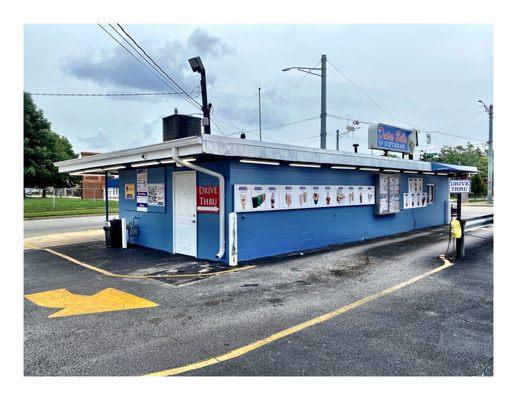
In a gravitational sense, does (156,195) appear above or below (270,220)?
above

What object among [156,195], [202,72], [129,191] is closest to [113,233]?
[129,191]

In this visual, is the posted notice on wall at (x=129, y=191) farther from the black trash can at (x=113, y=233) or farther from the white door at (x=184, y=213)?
the white door at (x=184, y=213)

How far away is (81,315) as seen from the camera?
5309 millimetres

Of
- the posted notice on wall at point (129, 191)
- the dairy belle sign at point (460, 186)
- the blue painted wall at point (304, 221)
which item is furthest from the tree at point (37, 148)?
the dairy belle sign at point (460, 186)

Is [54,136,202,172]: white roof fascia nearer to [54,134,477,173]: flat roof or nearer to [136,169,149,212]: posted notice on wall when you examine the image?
[54,134,477,173]: flat roof

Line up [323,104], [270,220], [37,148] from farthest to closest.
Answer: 1. [37,148]
2. [323,104]
3. [270,220]

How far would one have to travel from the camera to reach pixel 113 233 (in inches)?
444

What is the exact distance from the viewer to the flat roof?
7.17 metres

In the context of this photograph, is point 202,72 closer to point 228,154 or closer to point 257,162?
point 257,162

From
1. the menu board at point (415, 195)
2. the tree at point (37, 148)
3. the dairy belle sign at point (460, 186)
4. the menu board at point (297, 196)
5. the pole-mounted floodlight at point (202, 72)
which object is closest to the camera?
the menu board at point (297, 196)

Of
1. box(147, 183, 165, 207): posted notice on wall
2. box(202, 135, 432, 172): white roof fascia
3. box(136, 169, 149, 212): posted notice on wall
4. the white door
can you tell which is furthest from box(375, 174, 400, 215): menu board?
box(136, 169, 149, 212): posted notice on wall

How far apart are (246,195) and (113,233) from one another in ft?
16.6

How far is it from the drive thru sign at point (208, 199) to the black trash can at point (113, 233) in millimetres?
3651

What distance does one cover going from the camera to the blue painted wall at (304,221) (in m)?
8.96
